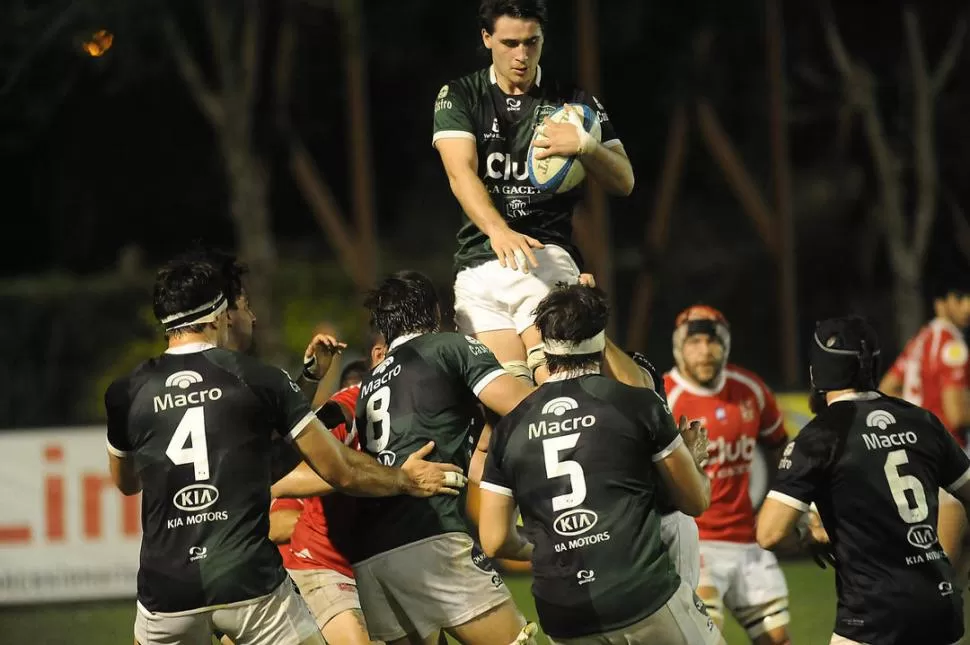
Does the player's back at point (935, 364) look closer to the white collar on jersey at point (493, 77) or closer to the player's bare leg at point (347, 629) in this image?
the white collar on jersey at point (493, 77)

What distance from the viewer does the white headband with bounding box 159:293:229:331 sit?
609cm

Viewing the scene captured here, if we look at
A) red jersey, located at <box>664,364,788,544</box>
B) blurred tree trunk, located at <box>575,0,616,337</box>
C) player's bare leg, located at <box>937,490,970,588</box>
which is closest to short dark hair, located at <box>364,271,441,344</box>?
player's bare leg, located at <box>937,490,970,588</box>

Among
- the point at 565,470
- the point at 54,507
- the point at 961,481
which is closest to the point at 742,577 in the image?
the point at 961,481

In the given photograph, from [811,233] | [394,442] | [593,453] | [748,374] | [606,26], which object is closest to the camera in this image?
[593,453]

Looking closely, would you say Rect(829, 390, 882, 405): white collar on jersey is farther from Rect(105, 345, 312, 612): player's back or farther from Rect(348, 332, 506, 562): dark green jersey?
Rect(105, 345, 312, 612): player's back

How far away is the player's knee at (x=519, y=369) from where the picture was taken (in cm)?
693

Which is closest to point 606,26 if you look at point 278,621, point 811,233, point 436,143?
point 811,233

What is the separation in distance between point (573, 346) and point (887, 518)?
→ 140 cm

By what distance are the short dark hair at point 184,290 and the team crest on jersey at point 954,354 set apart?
268 inches

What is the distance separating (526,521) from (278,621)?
1.07 m

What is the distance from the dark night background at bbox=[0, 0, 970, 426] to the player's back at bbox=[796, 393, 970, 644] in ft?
45.6

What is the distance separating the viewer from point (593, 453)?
18.6ft

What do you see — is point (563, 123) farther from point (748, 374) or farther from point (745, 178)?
point (745, 178)

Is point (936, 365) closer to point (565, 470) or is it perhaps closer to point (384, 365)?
point (384, 365)
